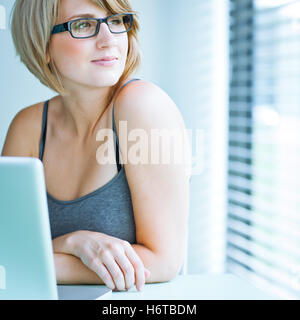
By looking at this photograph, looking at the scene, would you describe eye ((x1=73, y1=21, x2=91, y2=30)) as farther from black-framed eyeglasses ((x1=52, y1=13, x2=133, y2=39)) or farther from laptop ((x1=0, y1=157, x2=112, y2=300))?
laptop ((x1=0, y1=157, x2=112, y2=300))

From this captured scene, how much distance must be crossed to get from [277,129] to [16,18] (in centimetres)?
98

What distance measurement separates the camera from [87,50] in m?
1.04

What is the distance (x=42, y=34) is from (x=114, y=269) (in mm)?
605

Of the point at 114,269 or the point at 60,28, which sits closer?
the point at 114,269

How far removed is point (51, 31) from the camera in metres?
1.05

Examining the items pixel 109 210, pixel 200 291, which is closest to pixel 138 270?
pixel 200 291

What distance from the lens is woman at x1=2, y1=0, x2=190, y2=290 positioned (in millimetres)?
871

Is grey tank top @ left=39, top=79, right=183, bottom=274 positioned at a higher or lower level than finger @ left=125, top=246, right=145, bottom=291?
higher

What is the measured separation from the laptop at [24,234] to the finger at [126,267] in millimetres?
196

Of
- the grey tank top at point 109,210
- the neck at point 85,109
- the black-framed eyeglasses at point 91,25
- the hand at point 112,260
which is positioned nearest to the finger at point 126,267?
the hand at point 112,260

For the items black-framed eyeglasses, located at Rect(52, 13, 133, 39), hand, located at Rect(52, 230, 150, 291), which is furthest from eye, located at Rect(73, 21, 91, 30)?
hand, located at Rect(52, 230, 150, 291)

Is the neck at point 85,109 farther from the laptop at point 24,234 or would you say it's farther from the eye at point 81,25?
the laptop at point 24,234

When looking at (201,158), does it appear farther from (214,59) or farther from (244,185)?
(214,59)

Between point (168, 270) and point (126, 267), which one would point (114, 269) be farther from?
point (168, 270)
